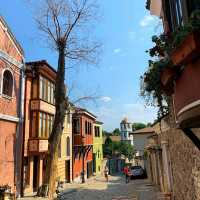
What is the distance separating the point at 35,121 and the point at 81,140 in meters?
14.1

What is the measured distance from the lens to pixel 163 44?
5.41m

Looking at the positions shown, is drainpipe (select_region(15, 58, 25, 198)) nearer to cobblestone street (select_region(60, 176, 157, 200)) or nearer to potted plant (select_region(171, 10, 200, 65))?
cobblestone street (select_region(60, 176, 157, 200))

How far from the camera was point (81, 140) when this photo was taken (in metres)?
35.4

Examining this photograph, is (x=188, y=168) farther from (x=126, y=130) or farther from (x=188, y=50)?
(x=126, y=130)

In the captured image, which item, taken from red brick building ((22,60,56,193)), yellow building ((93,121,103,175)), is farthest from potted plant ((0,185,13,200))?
yellow building ((93,121,103,175))

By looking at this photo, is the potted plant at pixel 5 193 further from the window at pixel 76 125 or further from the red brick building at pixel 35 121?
the window at pixel 76 125

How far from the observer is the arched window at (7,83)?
18625 millimetres

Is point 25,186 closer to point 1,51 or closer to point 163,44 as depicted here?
point 1,51

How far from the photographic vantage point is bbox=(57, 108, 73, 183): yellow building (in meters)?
30.7

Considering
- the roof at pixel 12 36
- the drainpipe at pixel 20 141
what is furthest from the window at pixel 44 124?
the roof at pixel 12 36

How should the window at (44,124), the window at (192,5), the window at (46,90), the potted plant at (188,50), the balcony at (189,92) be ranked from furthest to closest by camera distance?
the window at (46,90), the window at (44,124), the window at (192,5), the balcony at (189,92), the potted plant at (188,50)

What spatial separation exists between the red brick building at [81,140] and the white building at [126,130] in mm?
55483

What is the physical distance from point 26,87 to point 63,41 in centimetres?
475

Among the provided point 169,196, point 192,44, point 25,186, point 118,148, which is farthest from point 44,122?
point 118,148
